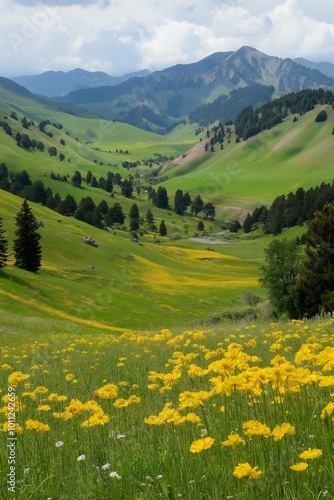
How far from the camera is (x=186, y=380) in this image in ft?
24.4

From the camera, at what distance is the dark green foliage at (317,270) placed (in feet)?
115

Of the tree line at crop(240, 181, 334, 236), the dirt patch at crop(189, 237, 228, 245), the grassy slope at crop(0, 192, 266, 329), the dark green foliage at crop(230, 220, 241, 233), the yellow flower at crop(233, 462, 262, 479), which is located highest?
the tree line at crop(240, 181, 334, 236)

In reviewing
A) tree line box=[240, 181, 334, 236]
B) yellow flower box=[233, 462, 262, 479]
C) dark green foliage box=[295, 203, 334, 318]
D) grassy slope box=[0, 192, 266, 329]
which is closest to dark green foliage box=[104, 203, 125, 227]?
tree line box=[240, 181, 334, 236]

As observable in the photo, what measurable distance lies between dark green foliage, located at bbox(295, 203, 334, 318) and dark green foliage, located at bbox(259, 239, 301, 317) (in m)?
12.3

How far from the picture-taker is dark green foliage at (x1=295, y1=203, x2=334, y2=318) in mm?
35000

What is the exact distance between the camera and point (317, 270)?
118ft

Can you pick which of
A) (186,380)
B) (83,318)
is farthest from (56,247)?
(186,380)

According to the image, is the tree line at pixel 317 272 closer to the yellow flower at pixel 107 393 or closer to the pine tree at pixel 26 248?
the yellow flower at pixel 107 393

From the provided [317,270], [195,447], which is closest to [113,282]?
[317,270]

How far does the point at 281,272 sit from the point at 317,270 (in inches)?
624

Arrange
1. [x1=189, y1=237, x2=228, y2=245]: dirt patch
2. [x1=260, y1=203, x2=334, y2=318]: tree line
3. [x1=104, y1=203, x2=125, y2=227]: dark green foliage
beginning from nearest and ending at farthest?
[x1=260, y1=203, x2=334, y2=318]: tree line < [x1=189, y1=237, x2=228, y2=245]: dirt patch < [x1=104, y1=203, x2=125, y2=227]: dark green foliage

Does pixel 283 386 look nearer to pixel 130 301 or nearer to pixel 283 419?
pixel 283 419

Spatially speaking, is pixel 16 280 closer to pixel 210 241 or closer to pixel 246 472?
pixel 246 472

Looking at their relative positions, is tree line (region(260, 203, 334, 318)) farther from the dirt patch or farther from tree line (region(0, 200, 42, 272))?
the dirt patch
